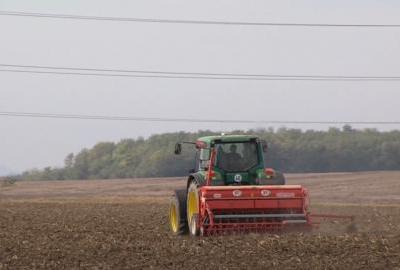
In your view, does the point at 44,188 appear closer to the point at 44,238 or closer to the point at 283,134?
the point at 283,134

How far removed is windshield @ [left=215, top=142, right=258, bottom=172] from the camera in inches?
722

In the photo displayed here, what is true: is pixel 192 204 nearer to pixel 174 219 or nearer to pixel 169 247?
pixel 174 219

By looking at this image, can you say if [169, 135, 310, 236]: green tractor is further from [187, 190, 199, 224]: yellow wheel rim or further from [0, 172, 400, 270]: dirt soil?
[0, 172, 400, 270]: dirt soil

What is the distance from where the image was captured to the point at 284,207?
1695cm

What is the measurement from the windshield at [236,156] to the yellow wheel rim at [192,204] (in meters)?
0.92

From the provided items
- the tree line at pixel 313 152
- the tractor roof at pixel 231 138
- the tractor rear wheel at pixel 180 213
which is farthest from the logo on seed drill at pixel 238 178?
the tree line at pixel 313 152

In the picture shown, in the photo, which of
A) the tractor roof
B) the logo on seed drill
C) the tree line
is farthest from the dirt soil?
the tree line

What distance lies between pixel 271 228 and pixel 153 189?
3812cm

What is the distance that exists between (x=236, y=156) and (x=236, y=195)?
5.60 feet

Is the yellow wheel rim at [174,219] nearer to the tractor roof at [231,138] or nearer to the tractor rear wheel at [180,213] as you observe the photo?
the tractor rear wheel at [180,213]

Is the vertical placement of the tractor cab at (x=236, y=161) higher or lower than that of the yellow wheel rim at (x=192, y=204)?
higher

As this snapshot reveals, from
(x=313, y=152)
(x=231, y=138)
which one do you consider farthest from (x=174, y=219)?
(x=313, y=152)

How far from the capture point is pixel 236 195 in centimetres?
1697

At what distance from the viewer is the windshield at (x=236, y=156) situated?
1833 centimetres
